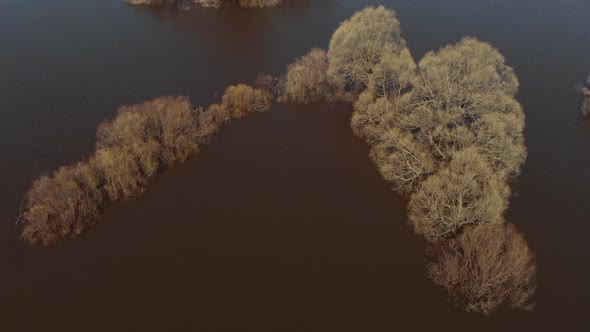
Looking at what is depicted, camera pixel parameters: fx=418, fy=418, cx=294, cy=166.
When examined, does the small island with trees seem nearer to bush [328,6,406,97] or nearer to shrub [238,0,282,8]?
bush [328,6,406,97]

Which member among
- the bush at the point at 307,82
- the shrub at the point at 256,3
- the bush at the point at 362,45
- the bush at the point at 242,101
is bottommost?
the bush at the point at 242,101

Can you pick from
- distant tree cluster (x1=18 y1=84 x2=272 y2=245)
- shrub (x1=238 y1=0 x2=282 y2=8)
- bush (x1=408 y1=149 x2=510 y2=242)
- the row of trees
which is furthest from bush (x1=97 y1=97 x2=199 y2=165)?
Answer: shrub (x1=238 y1=0 x2=282 y2=8)

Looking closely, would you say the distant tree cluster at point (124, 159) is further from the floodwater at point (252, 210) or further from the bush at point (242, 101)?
the floodwater at point (252, 210)

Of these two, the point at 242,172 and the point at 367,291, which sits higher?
the point at 242,172

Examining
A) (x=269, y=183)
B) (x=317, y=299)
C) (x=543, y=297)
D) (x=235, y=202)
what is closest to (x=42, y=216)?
(x=235, y=202)

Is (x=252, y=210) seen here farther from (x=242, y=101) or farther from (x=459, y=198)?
(x=459, y=198)

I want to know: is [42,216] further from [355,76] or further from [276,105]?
[355,76]

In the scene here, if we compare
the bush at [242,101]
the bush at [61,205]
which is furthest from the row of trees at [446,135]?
the bush at [61,205]
